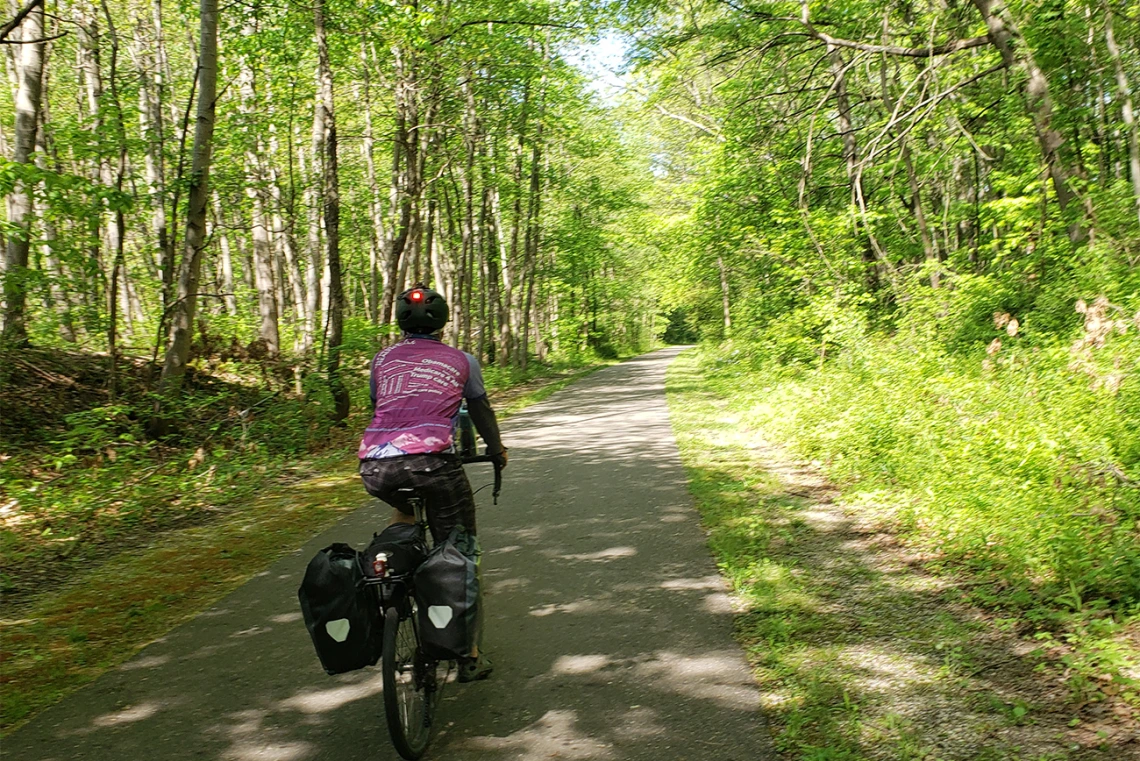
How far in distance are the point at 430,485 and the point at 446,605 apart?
0.69 meters

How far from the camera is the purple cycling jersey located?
3.97 meters

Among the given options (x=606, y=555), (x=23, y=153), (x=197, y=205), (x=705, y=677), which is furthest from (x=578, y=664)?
(x=23, y=153)

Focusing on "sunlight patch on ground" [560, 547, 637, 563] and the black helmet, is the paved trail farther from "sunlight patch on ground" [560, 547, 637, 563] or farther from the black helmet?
the black helmet

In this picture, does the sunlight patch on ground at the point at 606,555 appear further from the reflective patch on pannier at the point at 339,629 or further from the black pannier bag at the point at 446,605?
the reflective patch on pannier at the point at 339,629

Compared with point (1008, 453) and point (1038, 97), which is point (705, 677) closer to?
point (1008, 453)

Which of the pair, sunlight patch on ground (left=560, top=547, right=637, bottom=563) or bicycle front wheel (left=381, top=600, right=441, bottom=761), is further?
sunlight patch on ground (left=560, top=547, right=637, bottom=563)

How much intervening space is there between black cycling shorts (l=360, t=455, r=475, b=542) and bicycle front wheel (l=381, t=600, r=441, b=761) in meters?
0.51

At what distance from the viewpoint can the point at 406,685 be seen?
3.64m

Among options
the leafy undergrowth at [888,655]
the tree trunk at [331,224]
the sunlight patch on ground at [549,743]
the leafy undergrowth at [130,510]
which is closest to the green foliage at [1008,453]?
the leafy undergrowth at [888,655]

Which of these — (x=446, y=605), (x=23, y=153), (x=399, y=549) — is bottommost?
(x=446, y=605)

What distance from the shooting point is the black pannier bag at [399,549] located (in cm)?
367

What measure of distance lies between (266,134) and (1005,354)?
43.9 ft

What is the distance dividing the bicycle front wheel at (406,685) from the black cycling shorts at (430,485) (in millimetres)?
509

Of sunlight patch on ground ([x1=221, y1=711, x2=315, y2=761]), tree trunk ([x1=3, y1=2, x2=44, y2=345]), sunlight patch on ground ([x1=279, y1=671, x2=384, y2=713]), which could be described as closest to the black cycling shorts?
sunlight patch on ground ([x1=279, y1=671, x2=384, y2=713])
